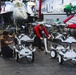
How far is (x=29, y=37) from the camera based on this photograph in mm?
12969

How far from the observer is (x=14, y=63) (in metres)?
8.89

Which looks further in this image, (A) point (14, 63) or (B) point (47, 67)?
(A) point (14, 63)

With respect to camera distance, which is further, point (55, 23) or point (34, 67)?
point (55, 23)

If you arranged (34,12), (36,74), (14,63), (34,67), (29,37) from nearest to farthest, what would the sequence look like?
(36,74) → (34,67) → (14,63) → (29,37) → (34,12)

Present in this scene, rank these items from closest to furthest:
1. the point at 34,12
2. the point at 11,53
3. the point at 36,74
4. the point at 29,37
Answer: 1. the point at 36,74
2. the point at 11,53
3. the point at 29,37
4. the point at 34,12

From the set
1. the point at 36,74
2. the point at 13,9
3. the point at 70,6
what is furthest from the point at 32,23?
the point at 36,74

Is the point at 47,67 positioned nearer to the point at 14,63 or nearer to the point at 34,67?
the point at 34,67

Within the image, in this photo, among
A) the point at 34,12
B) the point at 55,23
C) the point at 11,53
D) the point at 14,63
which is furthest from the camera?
the point at 34,12

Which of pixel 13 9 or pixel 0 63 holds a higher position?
pixel 13 9

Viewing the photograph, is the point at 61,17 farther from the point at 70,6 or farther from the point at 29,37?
the point at 29,37

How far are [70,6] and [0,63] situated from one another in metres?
10.1

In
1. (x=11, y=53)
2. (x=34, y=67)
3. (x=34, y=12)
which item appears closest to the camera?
(x=34, y=67)

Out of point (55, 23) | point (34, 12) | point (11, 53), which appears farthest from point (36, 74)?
point (34, 12)

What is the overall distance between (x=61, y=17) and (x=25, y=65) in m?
9.64
